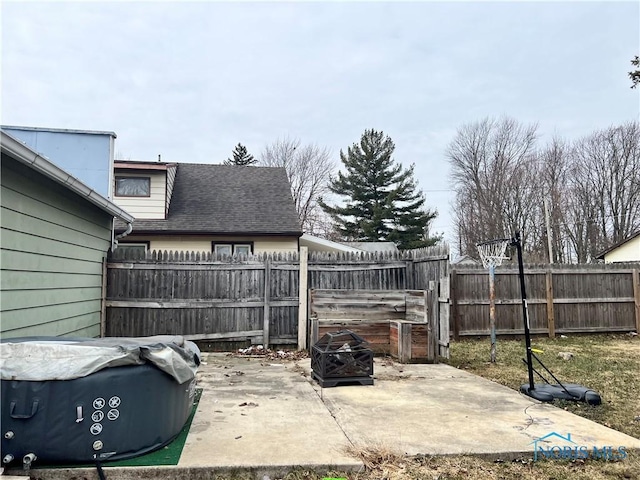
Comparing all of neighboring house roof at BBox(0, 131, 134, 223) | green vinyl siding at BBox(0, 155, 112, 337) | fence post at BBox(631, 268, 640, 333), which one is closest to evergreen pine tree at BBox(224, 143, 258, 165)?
green vinyl siding at BBox(0, 155, 112, 337)

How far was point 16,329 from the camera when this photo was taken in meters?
4.43

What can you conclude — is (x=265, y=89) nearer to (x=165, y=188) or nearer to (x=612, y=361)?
(x=165, y=188)

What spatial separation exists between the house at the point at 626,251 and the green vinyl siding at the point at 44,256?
19.3 meters

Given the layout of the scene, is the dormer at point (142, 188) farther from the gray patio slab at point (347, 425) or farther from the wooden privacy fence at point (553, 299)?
the wooden privacy fence at point (553, 299)

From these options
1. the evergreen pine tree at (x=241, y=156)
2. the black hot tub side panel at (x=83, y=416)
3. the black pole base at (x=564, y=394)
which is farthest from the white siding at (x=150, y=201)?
the evergreen pine tree at (x=241, y=156)

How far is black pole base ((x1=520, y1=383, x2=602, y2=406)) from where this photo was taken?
184 inches

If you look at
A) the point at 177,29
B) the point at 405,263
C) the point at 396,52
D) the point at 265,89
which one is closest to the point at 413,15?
the point at 396,52

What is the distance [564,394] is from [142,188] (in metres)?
11.0

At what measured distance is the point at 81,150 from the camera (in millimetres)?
7805

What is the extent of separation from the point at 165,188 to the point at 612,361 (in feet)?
36.2

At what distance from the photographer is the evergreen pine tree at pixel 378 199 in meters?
28.1

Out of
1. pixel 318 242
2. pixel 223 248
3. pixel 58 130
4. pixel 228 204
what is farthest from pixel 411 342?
pixel 228 204

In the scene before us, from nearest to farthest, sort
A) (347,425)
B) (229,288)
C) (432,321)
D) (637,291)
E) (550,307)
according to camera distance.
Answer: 1. (347,425)
2. (432,321)
3. (229,288)
4. (550,307)
5. (637,291)

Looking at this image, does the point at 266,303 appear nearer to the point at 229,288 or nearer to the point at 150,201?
the point at 229,288
